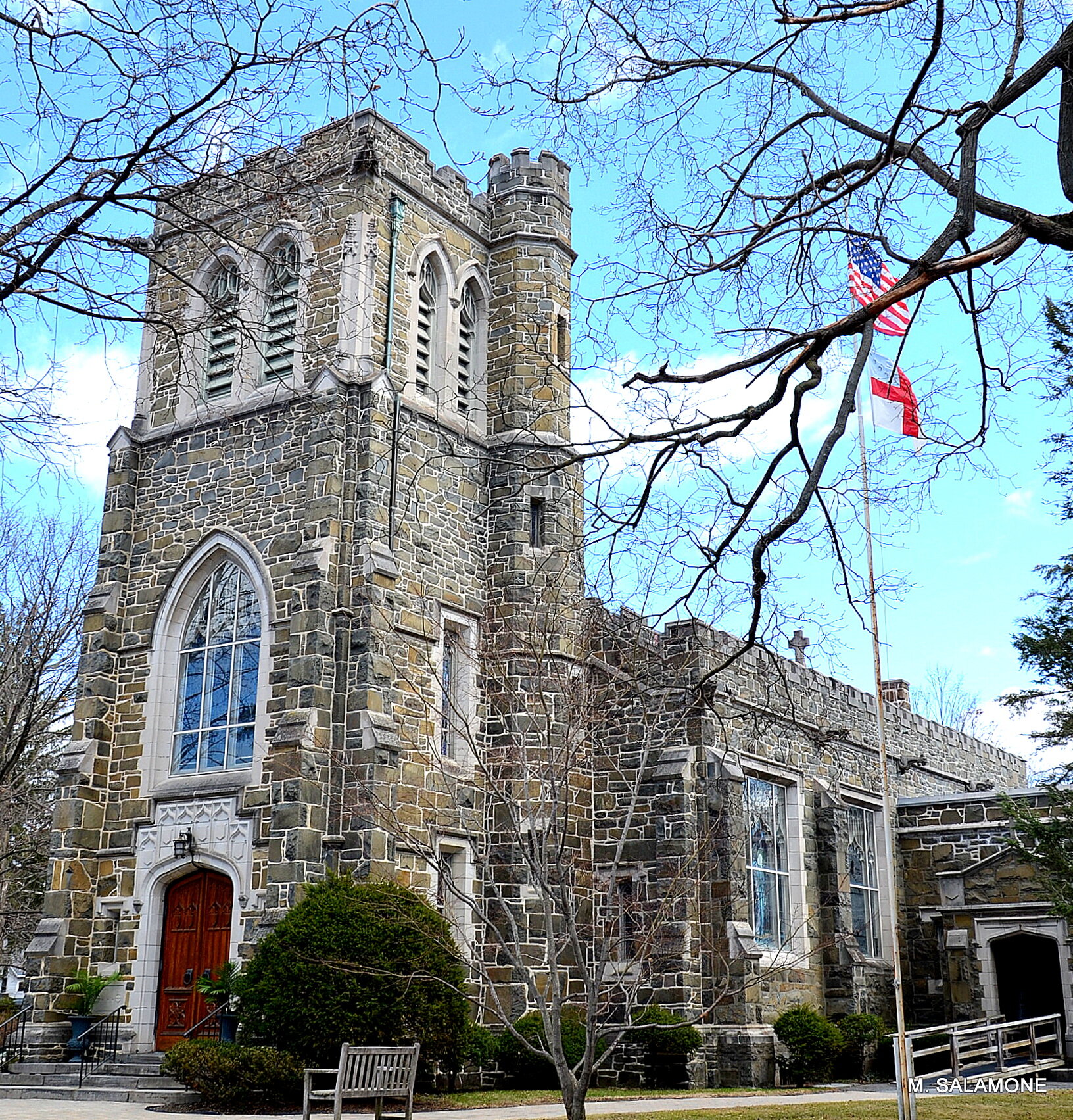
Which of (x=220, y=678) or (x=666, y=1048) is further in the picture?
(x=220, y=678)

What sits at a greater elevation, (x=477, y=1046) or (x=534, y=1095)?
(x=477, y=1046)

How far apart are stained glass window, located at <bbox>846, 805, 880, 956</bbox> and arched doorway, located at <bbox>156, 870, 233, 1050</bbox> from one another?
12.1 meters

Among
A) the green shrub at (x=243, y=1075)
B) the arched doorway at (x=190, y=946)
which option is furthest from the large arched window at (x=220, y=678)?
the green shrub at (x=243, y=1075)

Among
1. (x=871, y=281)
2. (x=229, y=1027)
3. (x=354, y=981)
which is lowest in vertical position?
(x=229, y=1027)

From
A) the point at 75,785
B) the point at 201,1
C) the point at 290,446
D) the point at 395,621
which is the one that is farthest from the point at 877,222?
the point at 75,785

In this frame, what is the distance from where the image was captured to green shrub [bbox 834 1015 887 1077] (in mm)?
21406

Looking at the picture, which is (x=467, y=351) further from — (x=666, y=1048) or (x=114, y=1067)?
(x=114, y=1067)

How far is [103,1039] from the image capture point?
18047 millimetres

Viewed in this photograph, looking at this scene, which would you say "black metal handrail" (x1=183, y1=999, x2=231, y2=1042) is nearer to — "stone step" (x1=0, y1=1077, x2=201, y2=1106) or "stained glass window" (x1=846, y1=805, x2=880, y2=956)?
"stone step" (x1=0, y1=1077, x2=201, y2=1106)

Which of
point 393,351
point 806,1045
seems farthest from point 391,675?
point 806,1045

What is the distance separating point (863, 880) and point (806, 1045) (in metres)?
6.43

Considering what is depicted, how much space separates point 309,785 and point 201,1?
11788 mm

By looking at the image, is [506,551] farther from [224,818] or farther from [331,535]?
[224,818]

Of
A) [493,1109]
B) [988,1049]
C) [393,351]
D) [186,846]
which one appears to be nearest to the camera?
[493,1109]
